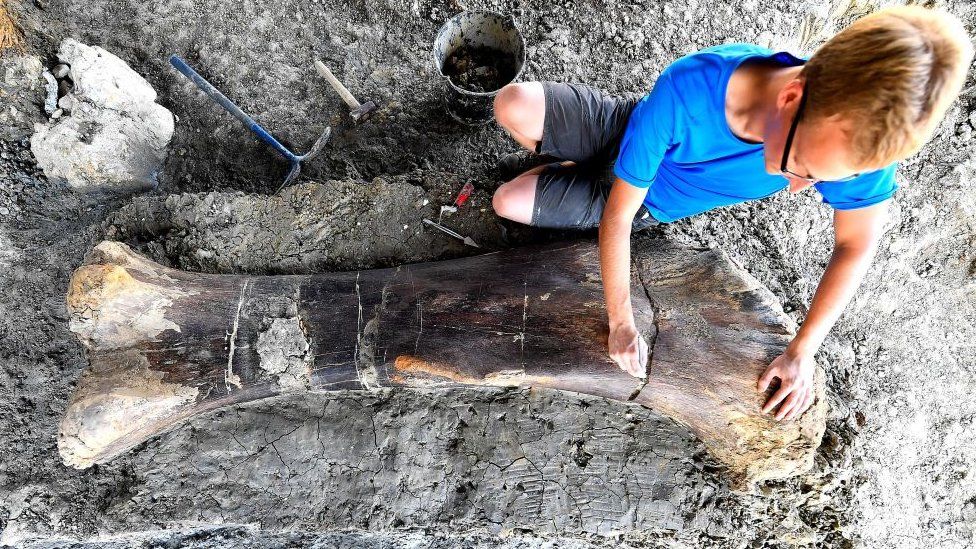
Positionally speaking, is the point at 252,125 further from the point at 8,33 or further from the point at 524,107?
the point at 524,107

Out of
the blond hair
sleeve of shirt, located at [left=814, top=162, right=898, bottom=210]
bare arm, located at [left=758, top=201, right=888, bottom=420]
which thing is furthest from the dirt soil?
the blond hair

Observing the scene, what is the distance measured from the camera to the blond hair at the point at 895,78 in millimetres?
926

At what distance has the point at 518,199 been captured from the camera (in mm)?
1925

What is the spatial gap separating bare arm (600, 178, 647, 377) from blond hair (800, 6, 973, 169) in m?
0.59

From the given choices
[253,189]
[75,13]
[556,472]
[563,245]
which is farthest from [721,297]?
[75,13]

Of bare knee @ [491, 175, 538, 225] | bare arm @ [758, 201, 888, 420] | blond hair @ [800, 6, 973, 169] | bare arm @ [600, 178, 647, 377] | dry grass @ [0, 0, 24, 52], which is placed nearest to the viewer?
blond hair @ [800, 6, 973, 169]

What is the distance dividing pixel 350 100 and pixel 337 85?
0.25 ft

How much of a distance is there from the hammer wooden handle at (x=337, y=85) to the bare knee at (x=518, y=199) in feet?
2.59

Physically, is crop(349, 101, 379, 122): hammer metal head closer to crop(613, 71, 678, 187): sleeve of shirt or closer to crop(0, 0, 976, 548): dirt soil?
crop(0, 0, 976, 548): dirt soil

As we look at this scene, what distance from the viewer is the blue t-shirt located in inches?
51.9

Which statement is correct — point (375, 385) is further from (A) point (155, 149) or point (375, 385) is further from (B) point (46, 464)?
(A) point (155, 149)

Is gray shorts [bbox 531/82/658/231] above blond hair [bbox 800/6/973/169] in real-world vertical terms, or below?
below

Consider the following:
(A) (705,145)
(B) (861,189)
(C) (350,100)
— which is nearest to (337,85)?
(C) (350,100)

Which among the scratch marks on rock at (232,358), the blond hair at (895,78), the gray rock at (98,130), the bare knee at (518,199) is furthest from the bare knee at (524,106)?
the gray rock at (98,130)
